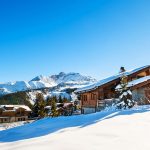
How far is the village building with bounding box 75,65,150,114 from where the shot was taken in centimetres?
3506

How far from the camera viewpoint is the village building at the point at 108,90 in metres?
35.1

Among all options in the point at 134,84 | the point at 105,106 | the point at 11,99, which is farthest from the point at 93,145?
the point at 11,99

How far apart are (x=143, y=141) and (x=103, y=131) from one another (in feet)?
7.64

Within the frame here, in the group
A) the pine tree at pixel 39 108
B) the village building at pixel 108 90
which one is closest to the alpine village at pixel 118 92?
the village building at pixel 108 90

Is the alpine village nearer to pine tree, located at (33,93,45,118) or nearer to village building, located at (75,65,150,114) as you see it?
village building, located at (75,65,150,114)

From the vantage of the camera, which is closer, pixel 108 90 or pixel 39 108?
pixel 108 90

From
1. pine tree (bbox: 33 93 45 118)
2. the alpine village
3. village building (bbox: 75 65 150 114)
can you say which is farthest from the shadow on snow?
pine tree (bbox: 33 93 45 118)

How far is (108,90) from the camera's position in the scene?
40.7 meters

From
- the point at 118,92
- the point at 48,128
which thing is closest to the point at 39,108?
the point at 118,92

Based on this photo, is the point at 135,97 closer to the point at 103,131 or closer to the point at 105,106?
the point at 105,106

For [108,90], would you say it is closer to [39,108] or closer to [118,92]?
[118,92]

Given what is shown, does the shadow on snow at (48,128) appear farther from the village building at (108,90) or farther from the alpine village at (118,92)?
the village building at (108,90)

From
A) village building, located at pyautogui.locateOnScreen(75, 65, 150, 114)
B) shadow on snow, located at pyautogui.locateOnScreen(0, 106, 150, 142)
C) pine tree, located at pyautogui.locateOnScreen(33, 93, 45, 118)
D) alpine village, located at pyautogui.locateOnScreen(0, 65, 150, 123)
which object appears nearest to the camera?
shadow on snow, located at pyautogui.locateOnScreen(0, 106, 150, 142)

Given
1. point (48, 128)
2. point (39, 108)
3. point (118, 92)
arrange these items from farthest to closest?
point (39, 108) < point (118, 92) < point (48, 128)
